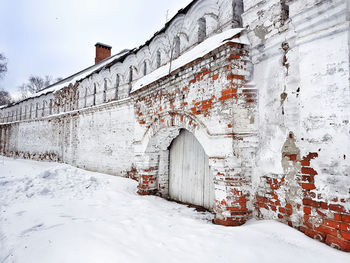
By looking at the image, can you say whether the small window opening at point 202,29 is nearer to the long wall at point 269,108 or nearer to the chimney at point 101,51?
the long wall at point 269,108

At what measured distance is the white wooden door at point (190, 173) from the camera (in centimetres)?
397

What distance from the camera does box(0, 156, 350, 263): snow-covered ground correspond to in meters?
2.05

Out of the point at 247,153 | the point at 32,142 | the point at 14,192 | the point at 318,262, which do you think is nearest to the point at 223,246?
the point at 318,262

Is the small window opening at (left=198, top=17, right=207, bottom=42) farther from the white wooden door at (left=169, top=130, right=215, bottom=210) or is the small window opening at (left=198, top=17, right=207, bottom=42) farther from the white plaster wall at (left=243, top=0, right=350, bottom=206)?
the white wooden door at (left=169, top=130, right=215, bottom=210)

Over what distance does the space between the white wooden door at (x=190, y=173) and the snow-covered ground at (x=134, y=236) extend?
311 mm

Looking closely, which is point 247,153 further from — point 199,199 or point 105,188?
point 105,188

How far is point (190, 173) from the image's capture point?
14.3 ft

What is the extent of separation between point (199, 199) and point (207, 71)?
2394mm

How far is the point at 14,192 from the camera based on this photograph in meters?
4.88

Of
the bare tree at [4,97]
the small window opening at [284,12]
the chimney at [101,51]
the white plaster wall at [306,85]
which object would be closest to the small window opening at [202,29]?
the white plaster wall at [306,85]

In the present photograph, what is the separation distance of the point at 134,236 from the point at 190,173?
1.96m

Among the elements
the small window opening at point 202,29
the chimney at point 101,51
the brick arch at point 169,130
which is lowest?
the brick arch at point 169,130

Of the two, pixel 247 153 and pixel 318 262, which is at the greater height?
pixel 247 153

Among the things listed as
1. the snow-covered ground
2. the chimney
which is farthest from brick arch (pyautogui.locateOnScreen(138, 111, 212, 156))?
the chimney
